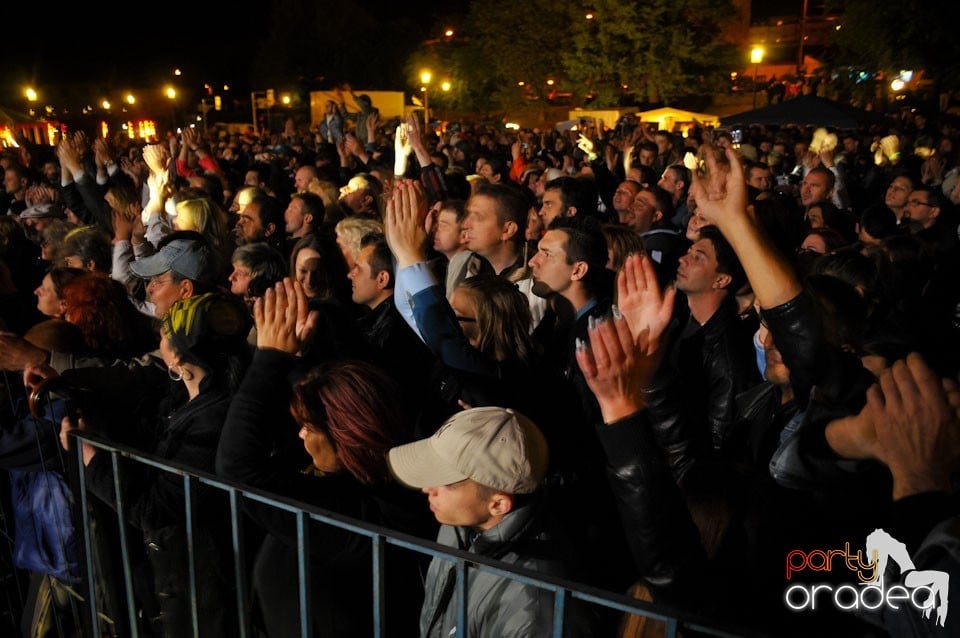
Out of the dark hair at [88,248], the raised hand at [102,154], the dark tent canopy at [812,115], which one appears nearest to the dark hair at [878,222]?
the dark hair at [88,248]

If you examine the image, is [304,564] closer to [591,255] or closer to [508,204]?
[591,255]

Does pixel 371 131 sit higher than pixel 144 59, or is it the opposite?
pixel 144 59

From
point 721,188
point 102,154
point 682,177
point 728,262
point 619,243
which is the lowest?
point 728,262

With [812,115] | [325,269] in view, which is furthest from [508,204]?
[812,115]

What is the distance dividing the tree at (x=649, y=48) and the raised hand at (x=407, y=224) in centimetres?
4252

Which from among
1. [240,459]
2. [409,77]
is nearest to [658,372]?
[240,459]

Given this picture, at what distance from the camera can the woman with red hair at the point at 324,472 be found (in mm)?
2434

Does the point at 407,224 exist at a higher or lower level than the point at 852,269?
higher

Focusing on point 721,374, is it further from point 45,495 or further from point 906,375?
point 45,495

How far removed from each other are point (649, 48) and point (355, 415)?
44492 millimetres

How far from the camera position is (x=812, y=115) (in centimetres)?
1678

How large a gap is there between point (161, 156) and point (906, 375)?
23.9 ft

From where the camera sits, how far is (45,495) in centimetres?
322

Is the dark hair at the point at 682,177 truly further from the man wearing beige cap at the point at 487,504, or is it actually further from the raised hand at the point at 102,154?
the man wearing beige cap at the point at 487,504
